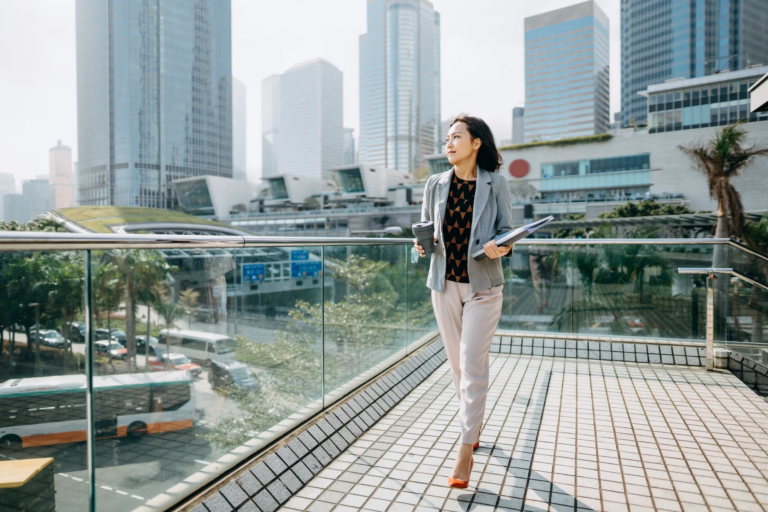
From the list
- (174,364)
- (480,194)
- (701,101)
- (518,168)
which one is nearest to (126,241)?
(174,364)

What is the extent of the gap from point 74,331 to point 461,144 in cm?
178

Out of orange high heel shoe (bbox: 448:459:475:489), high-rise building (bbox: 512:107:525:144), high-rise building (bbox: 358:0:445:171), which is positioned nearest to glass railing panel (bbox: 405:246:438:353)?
orange high heel shoe (bbox: 448:459:475:489)

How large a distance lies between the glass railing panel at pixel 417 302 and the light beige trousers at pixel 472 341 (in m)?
1.82

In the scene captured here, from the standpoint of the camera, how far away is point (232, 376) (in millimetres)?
1941

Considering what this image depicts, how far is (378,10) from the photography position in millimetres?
154750

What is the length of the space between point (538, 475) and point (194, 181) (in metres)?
92.8

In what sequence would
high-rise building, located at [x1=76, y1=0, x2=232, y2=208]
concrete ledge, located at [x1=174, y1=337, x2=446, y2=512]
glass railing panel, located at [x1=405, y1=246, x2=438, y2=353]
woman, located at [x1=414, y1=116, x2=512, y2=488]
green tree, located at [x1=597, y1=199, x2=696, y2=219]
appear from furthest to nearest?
high-rise building, located at [x1=76, y1=0, x2=232, y2=208]
green tree, located at [x1=597, y1=199, x2=696, y2=219]
glass railing panel, located at [x1=405, y1=246, x2=438, y2=353]
woman, located at [x1=414, y1=116, x2=512, y2=488]
concrete ledge, located at [x1=174, y1=337, x2=446, y2=512]

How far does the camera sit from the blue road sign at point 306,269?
266 centimetres

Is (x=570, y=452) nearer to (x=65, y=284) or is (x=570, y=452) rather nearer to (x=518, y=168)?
(x=65, y=284)

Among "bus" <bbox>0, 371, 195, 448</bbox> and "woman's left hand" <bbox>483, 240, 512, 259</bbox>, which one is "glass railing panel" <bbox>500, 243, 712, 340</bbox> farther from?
"bus" <bbox>0, 371, 195, 448</bbox>

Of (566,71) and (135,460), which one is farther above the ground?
(566,71)

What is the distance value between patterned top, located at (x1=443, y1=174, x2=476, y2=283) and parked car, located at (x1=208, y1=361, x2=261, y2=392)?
40.1 inches

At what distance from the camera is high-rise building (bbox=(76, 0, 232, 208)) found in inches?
3777

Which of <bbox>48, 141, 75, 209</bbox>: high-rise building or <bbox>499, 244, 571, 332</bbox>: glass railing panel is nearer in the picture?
<bbox>499, 244, 571, 332</bbox>: glass railing panel
